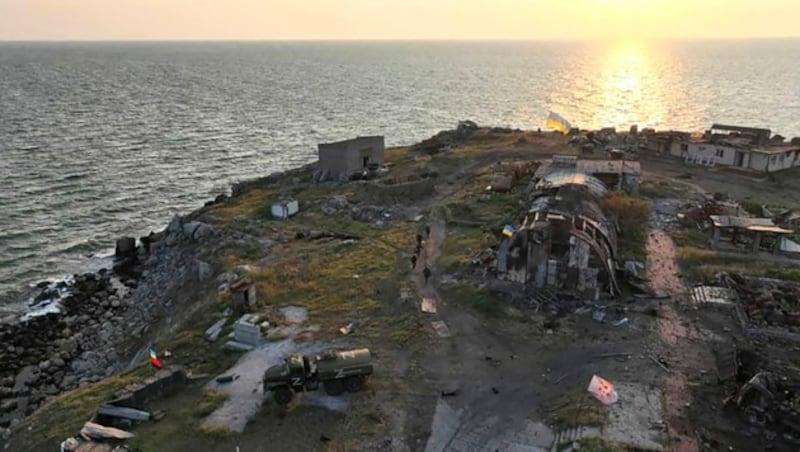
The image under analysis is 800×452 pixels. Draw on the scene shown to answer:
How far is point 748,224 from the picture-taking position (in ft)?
136

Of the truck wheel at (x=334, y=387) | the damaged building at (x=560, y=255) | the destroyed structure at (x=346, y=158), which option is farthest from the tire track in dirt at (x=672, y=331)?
the destroyed structure at (x=346, y=158)

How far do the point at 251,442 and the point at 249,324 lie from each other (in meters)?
8.34

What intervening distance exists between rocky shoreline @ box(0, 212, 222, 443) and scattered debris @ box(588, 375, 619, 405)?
24.3 meters

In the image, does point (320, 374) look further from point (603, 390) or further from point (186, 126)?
point (186, 126)

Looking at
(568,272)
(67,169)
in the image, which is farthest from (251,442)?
(67,169)

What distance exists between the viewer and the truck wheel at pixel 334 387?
2620 cm

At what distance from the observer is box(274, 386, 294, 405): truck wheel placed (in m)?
25.5

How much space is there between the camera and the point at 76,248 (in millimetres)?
59562

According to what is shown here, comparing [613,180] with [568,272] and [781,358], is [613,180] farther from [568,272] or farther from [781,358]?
[781,358]

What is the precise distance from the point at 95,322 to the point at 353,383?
27113 millimetres

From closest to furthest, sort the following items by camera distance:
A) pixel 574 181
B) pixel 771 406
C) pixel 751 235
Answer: pixel 771 406
pixel 751 235
pixel 574 181

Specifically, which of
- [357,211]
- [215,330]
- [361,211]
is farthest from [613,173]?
[215,330]

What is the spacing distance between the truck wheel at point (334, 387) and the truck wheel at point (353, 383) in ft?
0.82

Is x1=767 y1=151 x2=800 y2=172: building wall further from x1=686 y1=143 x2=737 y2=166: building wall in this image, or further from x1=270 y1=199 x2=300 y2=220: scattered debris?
x1=270 y1=199 x2=300 y2=220: scattered debris
